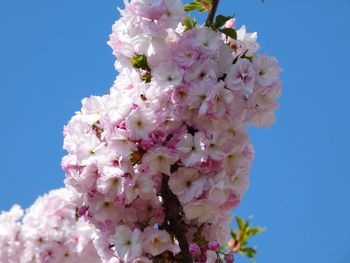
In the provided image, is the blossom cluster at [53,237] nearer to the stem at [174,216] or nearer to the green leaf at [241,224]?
the stem at [174,216]

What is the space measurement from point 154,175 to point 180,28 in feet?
2.67

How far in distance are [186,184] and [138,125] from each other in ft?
1.28

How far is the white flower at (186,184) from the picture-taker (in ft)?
8.93

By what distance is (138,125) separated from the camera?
2.72 meters

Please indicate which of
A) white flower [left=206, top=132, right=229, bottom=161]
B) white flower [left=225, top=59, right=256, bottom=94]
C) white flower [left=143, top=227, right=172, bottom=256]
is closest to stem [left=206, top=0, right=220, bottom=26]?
white flower [left=225, top=59, right=256, bottom=94]

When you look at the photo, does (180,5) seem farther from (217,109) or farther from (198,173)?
(198,173)

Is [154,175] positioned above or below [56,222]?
below

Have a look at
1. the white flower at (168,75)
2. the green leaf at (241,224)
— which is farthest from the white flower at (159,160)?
the green leaf at (241,224)

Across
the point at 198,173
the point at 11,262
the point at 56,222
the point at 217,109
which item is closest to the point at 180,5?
the point at 217,109

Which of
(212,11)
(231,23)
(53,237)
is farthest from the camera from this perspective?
(53,237)

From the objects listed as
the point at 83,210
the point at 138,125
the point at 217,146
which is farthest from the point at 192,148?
the point at 83,210

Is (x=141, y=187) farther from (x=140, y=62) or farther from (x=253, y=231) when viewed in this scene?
(x=253, y=231)

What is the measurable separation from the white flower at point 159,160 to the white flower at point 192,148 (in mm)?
53

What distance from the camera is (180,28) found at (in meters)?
2.99
